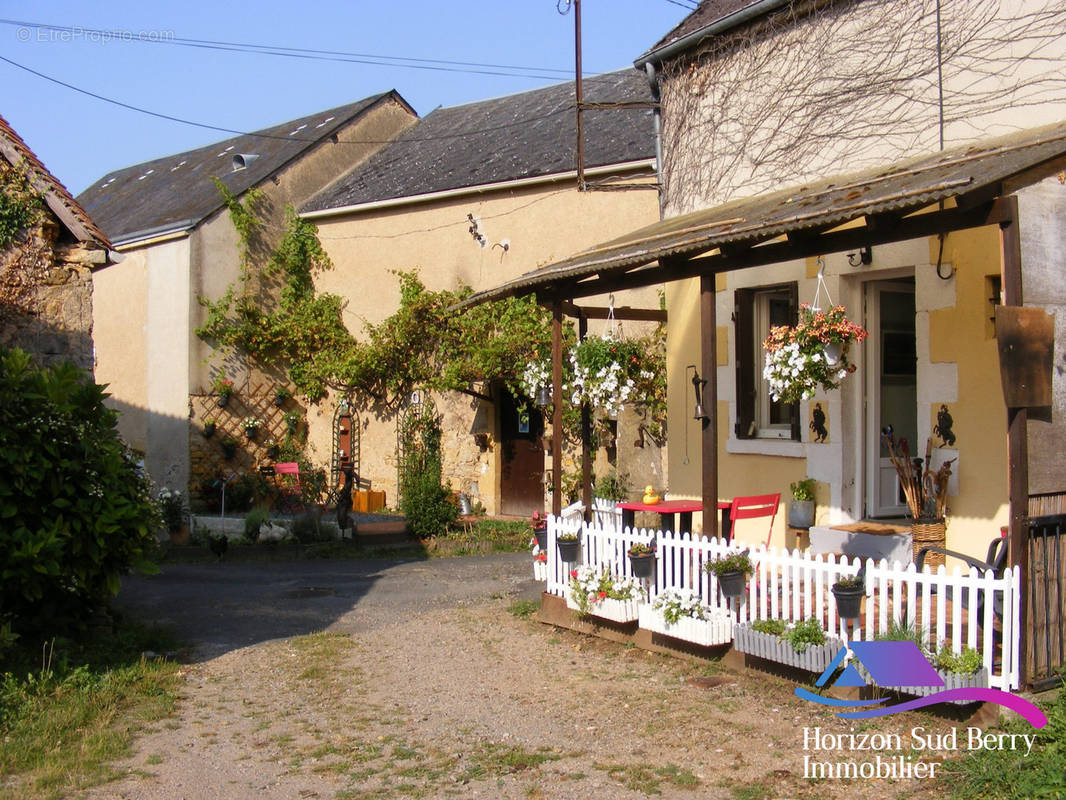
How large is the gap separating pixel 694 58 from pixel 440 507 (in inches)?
276

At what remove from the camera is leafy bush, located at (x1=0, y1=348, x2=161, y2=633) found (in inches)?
266

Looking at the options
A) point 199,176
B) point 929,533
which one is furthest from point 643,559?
point 199,176

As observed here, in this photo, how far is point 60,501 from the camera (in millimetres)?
6930

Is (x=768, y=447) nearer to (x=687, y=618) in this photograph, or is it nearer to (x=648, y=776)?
(x=687, y=618)

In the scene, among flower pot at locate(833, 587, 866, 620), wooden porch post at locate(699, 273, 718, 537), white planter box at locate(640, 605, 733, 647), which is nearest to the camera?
flower pot at locate(833, 587, 866, 620)

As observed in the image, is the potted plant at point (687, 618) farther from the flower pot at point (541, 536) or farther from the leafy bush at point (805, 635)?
the flower pot at point (541, 536)

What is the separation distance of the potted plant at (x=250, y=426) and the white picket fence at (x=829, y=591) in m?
10.2

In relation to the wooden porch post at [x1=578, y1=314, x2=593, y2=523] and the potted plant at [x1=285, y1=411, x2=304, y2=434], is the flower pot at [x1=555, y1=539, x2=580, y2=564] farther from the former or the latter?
the potted plant at [x1=285, y1=411, x2=304, y2=434]

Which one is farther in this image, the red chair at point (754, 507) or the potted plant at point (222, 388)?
the potted plant at point (222, 388)

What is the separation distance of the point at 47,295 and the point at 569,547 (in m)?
5.00

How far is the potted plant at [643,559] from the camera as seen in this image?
7.14m

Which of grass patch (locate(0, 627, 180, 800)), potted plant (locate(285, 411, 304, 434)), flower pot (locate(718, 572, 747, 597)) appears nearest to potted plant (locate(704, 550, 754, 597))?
flower pot (locate(718, 572, 747, 597))

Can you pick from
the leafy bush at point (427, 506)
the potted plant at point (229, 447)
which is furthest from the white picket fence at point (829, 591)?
the potted plant at point (229, 447)

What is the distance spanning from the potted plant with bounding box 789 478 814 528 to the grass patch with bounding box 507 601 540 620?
240cm
